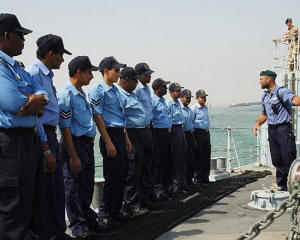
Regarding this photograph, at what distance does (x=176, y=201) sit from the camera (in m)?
5.64

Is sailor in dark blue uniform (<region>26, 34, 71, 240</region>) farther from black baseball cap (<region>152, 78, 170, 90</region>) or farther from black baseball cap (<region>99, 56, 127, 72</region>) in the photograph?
black baseball cap (<region>152, 78, 170, 90</region>)

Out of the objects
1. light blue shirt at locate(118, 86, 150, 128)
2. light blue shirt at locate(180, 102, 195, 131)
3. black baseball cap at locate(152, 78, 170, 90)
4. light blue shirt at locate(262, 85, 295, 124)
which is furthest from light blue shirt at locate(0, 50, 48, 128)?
light blue shirt at locate(180, 102, 195, 131)

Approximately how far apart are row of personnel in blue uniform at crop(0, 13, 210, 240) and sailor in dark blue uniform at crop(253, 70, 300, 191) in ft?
4.81

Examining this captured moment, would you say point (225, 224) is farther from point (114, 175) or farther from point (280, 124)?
point (280, 124)

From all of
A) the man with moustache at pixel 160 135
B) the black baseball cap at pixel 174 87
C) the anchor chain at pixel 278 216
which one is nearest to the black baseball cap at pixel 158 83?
the man with moustache at pixel 160 135

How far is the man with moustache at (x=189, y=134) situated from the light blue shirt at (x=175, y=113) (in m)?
0.62

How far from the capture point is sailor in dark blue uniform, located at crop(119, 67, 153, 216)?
4.78 m

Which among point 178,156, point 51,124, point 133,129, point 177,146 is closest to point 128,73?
point 133,129

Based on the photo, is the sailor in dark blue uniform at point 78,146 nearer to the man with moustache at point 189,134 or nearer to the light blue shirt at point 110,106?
the light blue shirt at point 110,106

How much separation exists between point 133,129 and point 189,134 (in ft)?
9.04

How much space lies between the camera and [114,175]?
4.43 m

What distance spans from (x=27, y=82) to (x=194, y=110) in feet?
16.8

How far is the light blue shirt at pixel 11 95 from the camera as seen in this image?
255cm

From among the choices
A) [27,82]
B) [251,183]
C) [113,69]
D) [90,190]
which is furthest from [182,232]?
[251,183]
